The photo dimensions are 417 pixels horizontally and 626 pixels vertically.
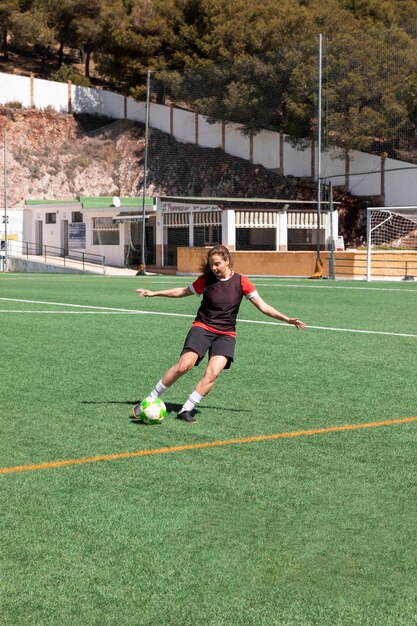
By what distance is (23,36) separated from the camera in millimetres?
91875

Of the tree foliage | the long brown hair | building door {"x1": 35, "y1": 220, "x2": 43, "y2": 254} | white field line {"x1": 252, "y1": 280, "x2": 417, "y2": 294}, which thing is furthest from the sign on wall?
the long brown hair

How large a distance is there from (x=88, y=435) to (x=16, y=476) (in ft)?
4.68

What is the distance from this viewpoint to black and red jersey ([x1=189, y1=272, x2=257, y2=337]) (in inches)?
335

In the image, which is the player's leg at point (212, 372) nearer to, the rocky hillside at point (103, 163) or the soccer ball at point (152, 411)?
the soccer ball at point (152, 411)

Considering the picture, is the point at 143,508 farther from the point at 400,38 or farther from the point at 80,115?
the point at 80,115

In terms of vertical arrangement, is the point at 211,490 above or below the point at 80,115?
below

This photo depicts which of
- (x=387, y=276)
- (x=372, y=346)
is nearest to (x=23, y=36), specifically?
(x=387, y=276)

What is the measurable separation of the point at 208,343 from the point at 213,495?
8.42 feet

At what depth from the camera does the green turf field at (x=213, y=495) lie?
4426mm

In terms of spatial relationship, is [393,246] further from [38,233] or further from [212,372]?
[212,372]

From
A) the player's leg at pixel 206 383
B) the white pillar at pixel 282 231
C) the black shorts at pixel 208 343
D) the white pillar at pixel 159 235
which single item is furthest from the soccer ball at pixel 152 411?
the white pillar at pixel 159 235

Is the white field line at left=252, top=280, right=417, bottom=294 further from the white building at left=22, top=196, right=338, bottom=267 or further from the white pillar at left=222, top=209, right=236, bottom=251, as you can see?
the white pillar at left=222, top=209, right=236, bottom=251

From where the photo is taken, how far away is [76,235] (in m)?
61.6

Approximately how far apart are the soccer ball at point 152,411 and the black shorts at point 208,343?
1.68 feet
